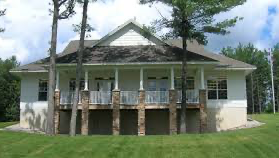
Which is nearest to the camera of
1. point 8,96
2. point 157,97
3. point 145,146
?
point 145,146

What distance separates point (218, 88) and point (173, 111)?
4815mm

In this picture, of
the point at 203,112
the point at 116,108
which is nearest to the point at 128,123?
the point at 116,108

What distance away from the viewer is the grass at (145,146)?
559 inches

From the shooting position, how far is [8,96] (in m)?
58.4

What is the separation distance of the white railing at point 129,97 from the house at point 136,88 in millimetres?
31

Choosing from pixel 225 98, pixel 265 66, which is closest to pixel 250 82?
pixel 265 66

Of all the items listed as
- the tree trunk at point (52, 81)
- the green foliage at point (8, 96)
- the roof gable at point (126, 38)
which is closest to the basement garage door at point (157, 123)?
the roof gable at point (126, 38)

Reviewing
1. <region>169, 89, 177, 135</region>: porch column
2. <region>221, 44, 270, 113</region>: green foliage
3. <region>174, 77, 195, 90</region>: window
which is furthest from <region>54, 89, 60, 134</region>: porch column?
<region>221, 44, 270, 113</region>: green foliage

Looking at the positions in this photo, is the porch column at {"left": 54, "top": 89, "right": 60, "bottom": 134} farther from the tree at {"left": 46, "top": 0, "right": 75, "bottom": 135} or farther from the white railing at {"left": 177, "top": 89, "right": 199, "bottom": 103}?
the white railing at {"left": 177, "top": 89, "right": 199, "bottom": 103}

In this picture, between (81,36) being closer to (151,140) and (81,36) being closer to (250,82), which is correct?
(151,140)

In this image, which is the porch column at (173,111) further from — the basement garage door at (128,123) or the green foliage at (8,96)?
the green foliage at (8,96)

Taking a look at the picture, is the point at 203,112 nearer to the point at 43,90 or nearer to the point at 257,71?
the point at 43,90

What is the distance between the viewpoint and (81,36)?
2266cm

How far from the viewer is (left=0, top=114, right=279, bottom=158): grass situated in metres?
14.2
